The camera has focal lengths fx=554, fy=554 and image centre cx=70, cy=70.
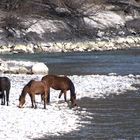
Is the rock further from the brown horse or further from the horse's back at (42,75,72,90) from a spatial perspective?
the brown horse

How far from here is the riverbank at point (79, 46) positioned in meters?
47.0

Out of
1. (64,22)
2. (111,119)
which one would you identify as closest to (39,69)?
(111,119)

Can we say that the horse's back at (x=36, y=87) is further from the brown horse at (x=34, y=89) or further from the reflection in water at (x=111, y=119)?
the reflection in water at (x=111, y=119)

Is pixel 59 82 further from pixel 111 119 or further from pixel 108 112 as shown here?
pixel 111 119

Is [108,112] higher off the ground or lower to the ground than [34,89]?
lower

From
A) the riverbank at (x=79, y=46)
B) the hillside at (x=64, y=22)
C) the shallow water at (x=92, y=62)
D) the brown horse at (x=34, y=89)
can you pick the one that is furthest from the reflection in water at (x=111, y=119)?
the hillside at (x=64, y=22)

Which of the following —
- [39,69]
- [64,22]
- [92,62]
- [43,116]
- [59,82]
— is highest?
[64,22]

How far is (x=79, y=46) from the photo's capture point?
163 ft

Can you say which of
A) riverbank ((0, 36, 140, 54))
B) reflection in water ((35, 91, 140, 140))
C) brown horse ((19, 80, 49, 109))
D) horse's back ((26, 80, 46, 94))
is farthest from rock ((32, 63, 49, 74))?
riverbank ((0, 36, 140, 54))

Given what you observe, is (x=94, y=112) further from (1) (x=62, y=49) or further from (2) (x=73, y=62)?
(1) (x=62, y=49)

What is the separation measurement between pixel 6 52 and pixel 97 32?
1484 cm

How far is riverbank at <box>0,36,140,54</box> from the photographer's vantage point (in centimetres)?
4697

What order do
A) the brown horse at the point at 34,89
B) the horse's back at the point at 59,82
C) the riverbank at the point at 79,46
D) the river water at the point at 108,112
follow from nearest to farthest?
the river water at the point at 108,112, the brown horse at the point at 34,89, the horse's back at the point at 59,82, the riverbank at the point at 79,46

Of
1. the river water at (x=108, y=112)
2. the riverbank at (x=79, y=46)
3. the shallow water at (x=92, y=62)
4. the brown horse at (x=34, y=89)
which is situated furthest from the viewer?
the riverbank at (x=79, y=46)
